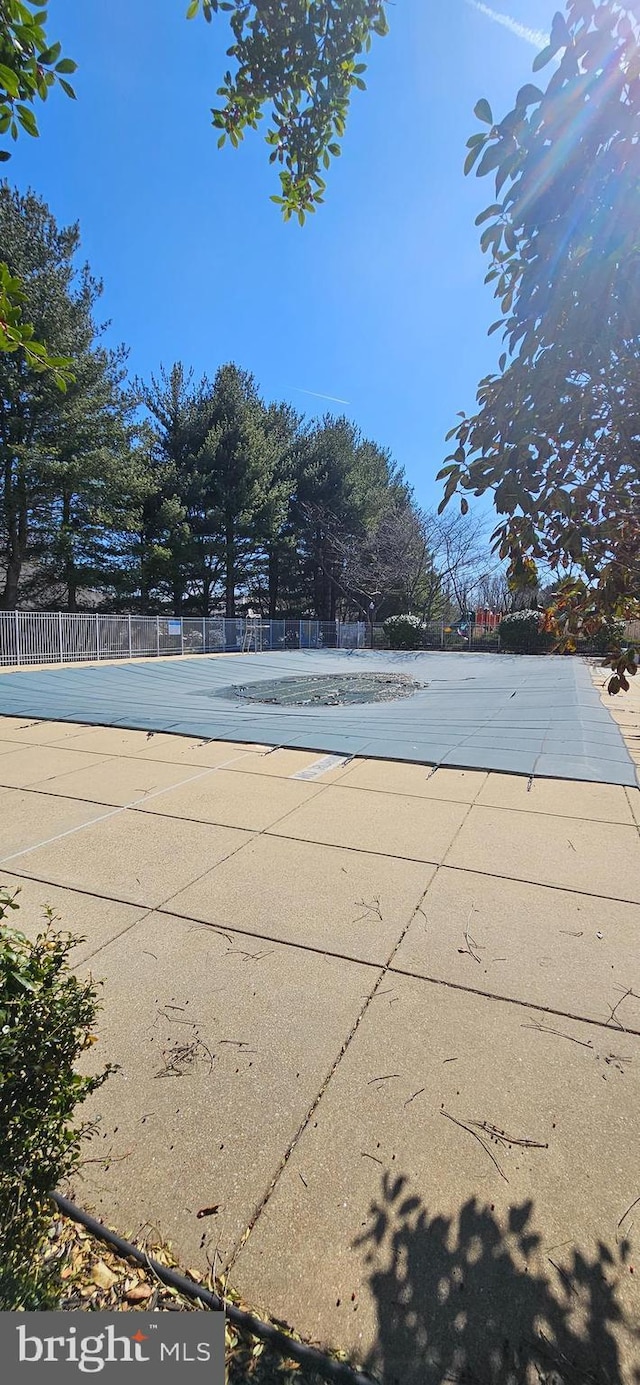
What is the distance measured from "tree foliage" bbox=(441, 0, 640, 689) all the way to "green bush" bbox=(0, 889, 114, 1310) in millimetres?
1417

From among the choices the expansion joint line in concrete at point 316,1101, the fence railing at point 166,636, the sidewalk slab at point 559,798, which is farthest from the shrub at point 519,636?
the expansion joint line in concrete at point 316,1101

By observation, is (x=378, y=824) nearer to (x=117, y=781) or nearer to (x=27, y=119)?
(x=117, y=781)

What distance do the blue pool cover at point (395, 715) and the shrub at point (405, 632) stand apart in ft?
39.5

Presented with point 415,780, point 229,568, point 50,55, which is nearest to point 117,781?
point 415,780

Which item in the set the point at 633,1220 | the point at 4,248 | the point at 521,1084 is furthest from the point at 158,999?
the point at 4,248

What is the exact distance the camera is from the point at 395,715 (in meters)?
7.36

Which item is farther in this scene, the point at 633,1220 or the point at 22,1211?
the point at 633,1220

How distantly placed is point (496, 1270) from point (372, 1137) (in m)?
0.39

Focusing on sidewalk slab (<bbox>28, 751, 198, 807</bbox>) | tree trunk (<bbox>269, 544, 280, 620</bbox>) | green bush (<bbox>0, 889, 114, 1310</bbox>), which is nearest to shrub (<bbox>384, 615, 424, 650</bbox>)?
tree trunk (<bbox>269, 544, 280, 620</bbox>)

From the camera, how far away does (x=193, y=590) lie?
24.7 meters

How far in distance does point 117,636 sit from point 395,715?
37.6 feet

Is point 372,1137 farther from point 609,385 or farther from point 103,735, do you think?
point 103,735

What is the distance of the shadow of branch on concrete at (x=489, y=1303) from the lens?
1.01 m

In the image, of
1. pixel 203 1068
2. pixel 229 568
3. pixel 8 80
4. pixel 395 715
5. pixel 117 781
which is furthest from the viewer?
pixel 229 568
